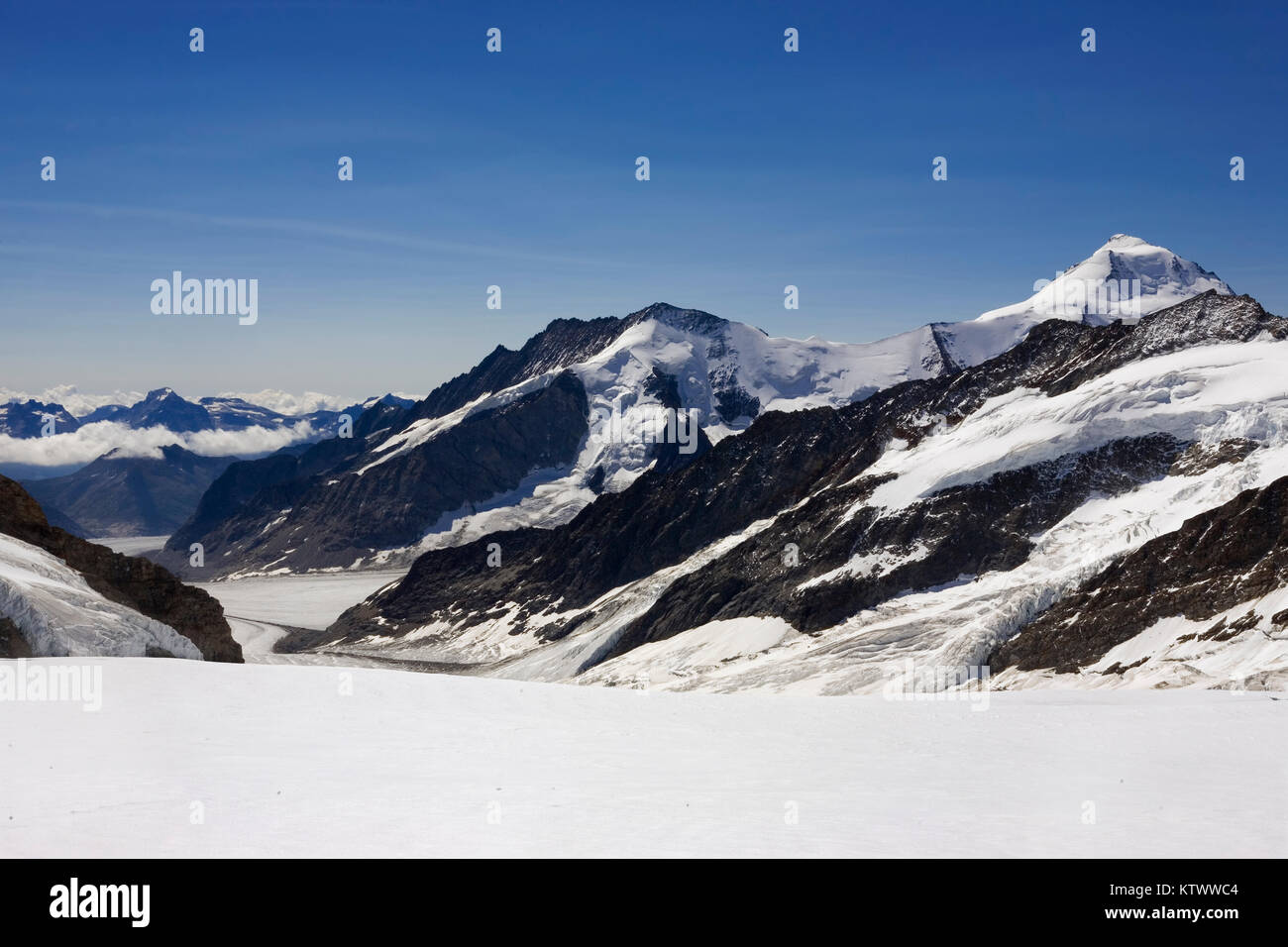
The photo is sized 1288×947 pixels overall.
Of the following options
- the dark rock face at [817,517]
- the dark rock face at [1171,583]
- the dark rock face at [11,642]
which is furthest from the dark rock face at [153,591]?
the dark rock face at [817,517]

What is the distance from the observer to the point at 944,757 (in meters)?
16.1

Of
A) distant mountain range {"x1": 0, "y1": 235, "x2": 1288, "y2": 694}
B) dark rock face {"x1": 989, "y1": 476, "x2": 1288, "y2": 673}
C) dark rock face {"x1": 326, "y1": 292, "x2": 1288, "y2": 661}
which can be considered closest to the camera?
dark rock face {"x1": 989, "y1": 476, "x2": 1288, "y2": 673}

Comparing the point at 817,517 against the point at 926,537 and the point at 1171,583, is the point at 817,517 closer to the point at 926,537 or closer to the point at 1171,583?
the point at 926,537

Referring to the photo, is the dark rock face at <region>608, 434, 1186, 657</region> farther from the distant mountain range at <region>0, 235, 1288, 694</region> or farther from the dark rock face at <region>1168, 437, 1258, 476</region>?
the dark rock face at <region>1168, 437, 1258, 476</region>

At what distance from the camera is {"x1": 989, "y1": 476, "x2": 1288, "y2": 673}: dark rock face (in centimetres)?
5628

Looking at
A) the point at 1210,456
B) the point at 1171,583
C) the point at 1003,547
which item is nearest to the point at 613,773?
the point at 1171,583

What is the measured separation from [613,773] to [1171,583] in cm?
5676

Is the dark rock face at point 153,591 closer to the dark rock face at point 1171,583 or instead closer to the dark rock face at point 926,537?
the dark rock face at point 1171,583

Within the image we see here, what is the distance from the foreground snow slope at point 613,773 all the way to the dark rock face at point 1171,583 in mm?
39776

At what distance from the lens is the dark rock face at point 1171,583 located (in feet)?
185

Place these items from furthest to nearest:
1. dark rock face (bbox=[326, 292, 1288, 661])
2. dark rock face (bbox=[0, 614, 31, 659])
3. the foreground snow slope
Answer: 1. dark rock face (bbox=[326, 292, 1288, 661])
2. dark rock face (bbox=[0, 614, 31, 659])
3. the foreground snow slope

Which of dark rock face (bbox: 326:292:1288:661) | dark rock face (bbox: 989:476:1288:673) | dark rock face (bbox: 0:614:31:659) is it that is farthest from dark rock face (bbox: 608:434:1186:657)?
dark rock face (bbox: 0:614:31:659)

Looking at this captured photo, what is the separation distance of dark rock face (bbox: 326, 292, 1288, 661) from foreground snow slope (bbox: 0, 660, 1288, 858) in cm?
6540

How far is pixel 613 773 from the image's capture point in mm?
14602
